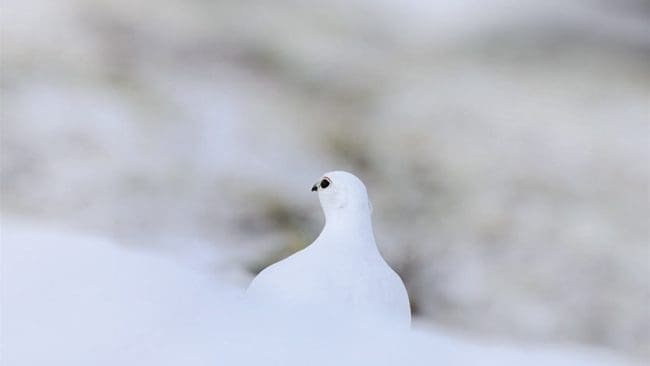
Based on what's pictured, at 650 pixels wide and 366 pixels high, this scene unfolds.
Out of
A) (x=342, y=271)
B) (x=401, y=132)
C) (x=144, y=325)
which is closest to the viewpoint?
(x=144, y=325)

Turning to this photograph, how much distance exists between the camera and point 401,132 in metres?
0.82

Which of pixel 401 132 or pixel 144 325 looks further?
pixel 401 132

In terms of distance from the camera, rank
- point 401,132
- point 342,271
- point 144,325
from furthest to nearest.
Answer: point 401,132
point 342,271
point 144,325

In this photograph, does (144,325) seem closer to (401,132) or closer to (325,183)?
(325,183)

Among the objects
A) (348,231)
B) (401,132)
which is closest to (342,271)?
(348,231)

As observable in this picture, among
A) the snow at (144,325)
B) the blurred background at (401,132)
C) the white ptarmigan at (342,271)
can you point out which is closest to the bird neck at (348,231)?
Answer: the white ptarmigan at (342,271)

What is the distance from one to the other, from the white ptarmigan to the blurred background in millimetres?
110

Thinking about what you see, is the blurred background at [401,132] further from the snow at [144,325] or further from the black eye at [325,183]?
the snow at [144,325]

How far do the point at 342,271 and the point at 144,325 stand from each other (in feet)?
0.93

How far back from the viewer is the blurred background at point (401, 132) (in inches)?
29.3

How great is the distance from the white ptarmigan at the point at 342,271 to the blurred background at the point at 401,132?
11 cm

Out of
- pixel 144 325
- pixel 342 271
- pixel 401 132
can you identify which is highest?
pixel 401 132

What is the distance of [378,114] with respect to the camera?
0.81 m

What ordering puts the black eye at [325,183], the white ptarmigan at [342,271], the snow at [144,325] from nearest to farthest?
the snow at [144,325]
the white ptarmigan at [342,271]
the black eye at [325,183]
